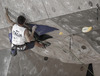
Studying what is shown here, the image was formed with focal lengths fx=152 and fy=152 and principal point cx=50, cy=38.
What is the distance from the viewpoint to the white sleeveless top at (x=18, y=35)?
2.57 m

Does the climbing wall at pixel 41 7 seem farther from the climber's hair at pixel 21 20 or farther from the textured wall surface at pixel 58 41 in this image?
the climber's hair at pixel 21 20

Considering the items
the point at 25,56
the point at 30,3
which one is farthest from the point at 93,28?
the point at 25,56

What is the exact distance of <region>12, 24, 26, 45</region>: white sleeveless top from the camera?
2572 mm

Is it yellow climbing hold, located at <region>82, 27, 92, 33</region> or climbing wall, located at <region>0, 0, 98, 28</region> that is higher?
climbing wall, located at <region>0, 0, 98, 28</region>

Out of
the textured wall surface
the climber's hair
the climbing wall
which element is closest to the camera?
the climbing wall

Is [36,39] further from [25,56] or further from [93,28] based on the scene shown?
[93,28]

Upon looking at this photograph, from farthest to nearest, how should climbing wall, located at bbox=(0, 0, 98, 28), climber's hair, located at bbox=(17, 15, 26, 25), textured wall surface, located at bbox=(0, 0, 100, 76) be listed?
1. climber's hair, located at bbox=(17, 15, 26, 25)
2. textured wall surface, located at bbox=(0, 0, 100, 76)
3. climbing wall, located at bbox=(0, 0, 98, 28)

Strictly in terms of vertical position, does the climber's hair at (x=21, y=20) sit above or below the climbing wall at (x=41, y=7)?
below

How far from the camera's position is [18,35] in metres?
2.65

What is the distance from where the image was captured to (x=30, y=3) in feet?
8.28

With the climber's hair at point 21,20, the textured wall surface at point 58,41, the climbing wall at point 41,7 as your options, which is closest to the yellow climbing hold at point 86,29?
the textured wall surface at point 58,41

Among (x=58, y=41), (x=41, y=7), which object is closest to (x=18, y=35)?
(x=41, y=7)

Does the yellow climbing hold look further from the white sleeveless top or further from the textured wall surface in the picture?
the white sleeveless top

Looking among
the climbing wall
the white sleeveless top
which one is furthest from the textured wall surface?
the white sleeveless top
